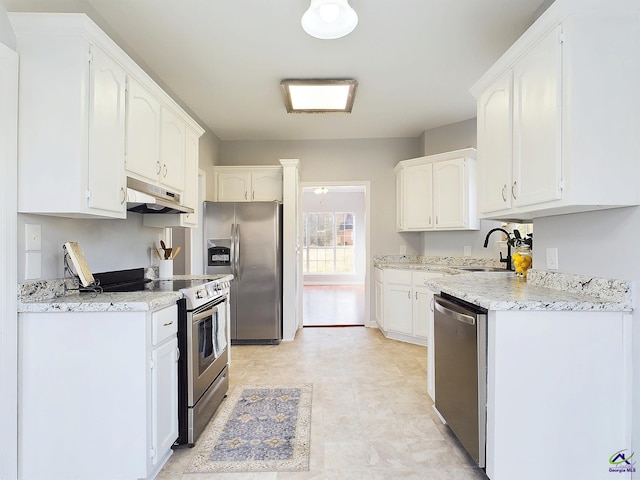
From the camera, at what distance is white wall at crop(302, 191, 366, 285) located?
9812mm

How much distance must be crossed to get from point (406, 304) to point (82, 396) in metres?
3.32

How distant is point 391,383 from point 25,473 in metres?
2.36

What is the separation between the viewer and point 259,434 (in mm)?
2152

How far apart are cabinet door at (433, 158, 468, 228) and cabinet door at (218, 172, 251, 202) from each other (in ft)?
7.96

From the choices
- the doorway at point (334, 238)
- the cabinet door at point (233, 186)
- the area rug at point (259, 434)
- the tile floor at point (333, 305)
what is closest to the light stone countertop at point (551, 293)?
the area rug at point (259, 434)

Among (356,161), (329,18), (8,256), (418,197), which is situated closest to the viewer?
(8,256)

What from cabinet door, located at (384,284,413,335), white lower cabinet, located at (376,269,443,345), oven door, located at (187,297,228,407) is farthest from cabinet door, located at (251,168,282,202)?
oven door, located at (187,297,228,407)

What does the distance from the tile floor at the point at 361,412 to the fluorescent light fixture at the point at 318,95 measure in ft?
8.46

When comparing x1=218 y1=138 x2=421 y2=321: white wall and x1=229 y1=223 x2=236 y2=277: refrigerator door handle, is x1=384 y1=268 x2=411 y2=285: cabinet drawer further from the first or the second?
x1=229 y1=223 x2=236 y2=277: refrigerator door handle

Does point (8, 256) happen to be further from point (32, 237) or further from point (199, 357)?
point (199, 357)

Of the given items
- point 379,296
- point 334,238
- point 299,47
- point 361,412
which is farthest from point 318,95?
point 334,238

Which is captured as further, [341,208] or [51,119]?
[341,208]

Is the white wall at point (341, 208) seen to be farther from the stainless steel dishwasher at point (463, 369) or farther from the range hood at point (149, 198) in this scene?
the stainless steel dishwasher at point (463, 369)

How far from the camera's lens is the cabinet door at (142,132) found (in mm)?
2059
